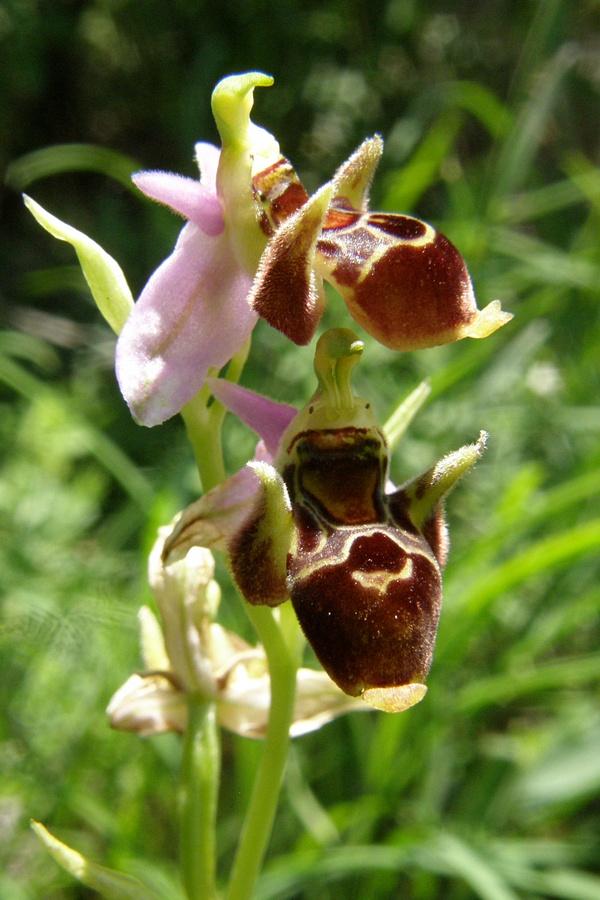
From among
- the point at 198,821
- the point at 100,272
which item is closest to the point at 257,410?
the point at 100,272

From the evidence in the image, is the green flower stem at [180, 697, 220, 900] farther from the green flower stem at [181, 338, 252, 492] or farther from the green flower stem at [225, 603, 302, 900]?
the green flower stem at [181, 338, 252, 492]

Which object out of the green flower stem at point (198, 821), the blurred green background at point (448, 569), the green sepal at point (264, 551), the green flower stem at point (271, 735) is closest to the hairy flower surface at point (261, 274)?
the green sepal at point (264, 551)

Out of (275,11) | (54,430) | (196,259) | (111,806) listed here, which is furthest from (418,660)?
(275,11)

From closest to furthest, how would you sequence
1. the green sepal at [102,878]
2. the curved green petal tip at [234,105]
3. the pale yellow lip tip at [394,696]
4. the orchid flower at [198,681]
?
the pale yellow lip tip at [394,696] < the curved green petal tip at [234,105] < the green sepal at [102,878] < the orchid flower at [198,681]

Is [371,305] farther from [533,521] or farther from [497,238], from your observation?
[497,238]

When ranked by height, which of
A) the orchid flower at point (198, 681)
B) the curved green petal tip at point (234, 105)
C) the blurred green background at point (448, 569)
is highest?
the curved green petal tip at point (234, 105)

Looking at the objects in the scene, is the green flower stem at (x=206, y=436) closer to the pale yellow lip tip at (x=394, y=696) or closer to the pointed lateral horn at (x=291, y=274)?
the pointed lateral horn at (x=291, y=274)
